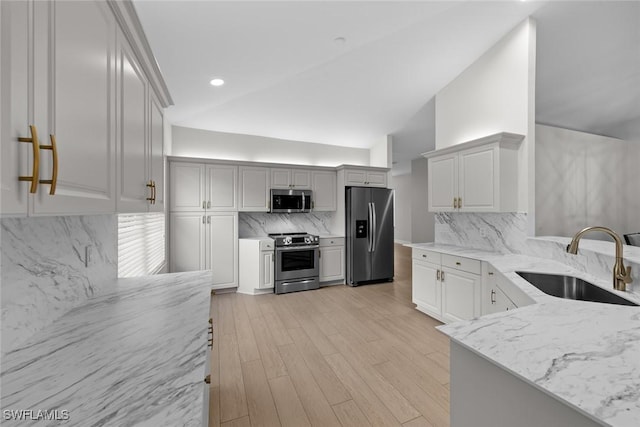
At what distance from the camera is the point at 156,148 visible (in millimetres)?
1692

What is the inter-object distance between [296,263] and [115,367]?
3.61m

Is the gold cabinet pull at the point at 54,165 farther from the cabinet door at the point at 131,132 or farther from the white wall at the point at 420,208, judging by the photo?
Answer: the white wall at the point at 420,208

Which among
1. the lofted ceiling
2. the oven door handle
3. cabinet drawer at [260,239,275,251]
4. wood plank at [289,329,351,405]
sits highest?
the lofted ceiling

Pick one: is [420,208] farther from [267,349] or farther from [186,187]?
[267,349]

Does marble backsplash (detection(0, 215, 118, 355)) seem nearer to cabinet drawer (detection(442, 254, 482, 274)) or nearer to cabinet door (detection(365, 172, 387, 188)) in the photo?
cabinet drawer (detection(442, 254, 482, 274))

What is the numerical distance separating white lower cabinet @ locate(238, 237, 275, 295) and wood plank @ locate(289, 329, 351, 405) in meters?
1.51

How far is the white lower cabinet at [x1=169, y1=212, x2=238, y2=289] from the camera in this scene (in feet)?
13.1

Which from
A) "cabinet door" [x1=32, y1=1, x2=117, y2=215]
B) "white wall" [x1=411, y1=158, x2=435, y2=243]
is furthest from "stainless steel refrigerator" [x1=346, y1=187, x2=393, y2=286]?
"white wall" [x1=411, y1=158, x2=435, y2=243]

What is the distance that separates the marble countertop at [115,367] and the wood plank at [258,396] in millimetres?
949

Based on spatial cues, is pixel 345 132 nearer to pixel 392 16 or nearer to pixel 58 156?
pixel 392 16

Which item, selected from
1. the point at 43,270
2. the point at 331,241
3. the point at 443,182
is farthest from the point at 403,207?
the point at 43,270

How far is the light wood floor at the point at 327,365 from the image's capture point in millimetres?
1755

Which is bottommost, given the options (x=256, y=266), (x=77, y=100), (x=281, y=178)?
(x=256, y=266)

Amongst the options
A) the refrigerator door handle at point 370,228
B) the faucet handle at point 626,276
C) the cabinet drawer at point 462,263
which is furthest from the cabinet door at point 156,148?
the refrigerator door handle at point 370,228
